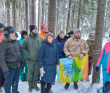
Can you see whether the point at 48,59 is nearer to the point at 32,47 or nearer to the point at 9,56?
the point at 32,47

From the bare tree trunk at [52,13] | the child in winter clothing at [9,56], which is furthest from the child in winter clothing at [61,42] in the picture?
the child in winter clothing at [9,56]

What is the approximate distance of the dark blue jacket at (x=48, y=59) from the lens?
3166mm

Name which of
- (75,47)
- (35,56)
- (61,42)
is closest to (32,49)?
(35,56)

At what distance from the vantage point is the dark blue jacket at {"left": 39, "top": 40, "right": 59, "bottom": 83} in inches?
125

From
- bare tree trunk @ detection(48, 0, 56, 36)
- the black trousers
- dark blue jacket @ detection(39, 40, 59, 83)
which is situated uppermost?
bare tree trunk @ detection(48, 0, 56, 36)

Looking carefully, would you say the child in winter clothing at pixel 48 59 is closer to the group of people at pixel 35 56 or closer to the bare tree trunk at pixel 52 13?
the group of people at pixel 35 56

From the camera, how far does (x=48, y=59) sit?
318 cm

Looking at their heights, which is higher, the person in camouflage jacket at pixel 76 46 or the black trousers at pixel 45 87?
the person in camouflage jacket at pixel 76 46

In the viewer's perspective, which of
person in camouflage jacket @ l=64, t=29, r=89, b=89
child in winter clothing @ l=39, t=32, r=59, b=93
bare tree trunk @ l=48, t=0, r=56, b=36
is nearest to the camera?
child in winter clothing @ l=39, t=32, r=59, b=93

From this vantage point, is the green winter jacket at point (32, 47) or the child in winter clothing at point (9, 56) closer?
the child in winter clothing at point (9, 56)

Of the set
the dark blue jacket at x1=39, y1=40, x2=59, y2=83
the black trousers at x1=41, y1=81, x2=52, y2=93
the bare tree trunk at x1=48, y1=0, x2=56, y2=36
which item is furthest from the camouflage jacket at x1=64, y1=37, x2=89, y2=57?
the black trousers at x1=41, y1=81, x2=52, y2=93

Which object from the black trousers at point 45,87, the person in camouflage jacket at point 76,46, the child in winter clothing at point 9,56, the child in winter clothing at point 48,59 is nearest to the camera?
the child in winter clothing at point 9,56

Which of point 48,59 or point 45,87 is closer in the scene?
point 48,59

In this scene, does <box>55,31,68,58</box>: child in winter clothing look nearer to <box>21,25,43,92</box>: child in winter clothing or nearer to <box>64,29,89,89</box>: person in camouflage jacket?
<box>64,29,89,89</box>: person in camouflage jacket
